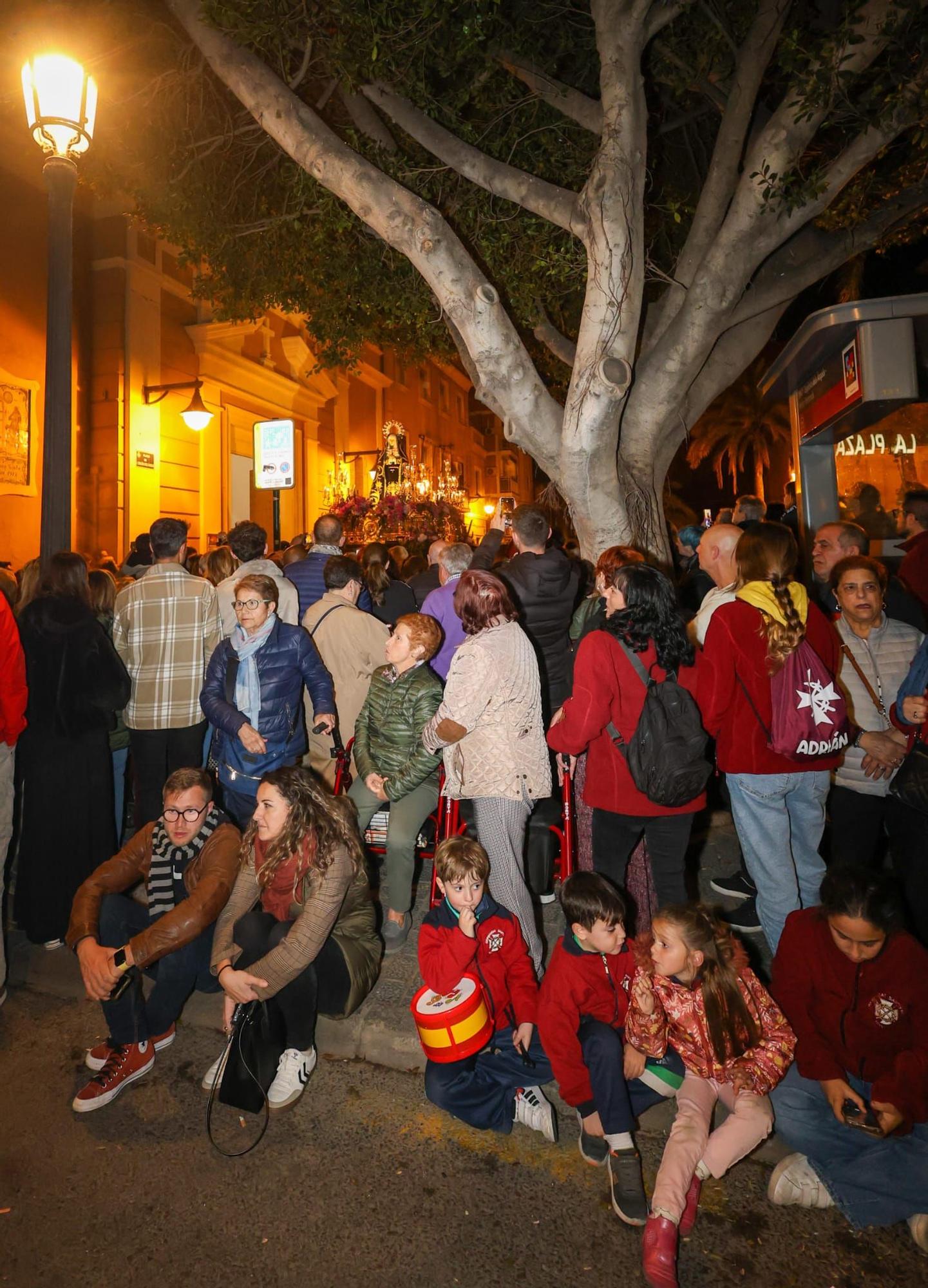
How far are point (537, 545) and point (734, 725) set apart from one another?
1821mm

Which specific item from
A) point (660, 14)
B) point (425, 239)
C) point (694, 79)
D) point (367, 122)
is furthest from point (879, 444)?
point (367, 122)

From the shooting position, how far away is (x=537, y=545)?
4.68m

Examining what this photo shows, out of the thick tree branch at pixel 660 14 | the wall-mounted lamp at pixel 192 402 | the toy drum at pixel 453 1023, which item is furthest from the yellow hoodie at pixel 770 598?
the wall-mounted lamp at pixel 192 402

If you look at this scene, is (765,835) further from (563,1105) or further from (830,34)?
(830,34)

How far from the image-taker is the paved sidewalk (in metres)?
3.30

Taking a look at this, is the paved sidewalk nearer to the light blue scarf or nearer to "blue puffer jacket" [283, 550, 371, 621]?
the light blue scarf

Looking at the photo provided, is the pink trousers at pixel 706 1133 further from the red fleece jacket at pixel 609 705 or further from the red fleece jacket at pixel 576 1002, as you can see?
the red fleece jacket at pixel 609 705

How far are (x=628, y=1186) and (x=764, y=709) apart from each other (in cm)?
186

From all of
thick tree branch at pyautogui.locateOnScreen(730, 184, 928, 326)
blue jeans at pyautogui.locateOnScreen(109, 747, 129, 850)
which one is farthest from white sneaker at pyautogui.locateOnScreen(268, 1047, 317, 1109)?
thick tree branch at pyautogui.locateOnScreen(730, 184, 928, 326)

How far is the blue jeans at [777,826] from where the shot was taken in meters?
3.34

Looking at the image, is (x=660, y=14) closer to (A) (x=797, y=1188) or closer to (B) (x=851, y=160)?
(B) (x=851, y=160)

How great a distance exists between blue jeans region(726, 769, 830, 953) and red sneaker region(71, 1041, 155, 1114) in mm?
2780

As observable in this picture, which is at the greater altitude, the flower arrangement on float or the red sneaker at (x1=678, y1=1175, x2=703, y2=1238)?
the flower arrangement on float

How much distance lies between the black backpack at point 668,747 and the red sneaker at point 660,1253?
1.43 m
